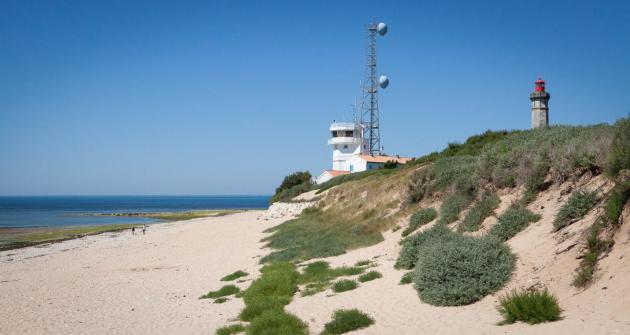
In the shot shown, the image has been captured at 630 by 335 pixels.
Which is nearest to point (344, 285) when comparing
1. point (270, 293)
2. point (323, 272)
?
point (270, 293)

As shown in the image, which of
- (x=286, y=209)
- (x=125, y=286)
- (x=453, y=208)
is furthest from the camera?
(x=286, y=209)

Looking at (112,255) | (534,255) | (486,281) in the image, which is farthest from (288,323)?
(112,255)

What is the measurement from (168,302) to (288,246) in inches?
375

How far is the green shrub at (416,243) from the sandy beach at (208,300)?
18.3 inches

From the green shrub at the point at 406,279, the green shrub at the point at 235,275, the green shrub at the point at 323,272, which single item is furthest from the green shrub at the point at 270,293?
the green shrub at the point at 406,279

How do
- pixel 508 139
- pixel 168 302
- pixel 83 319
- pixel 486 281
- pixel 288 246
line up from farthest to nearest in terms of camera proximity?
pixel 288 246
pixel 508 139
pixel 168 302
pixel 83 319
pixel 486 281

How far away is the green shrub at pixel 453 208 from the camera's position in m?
17.9

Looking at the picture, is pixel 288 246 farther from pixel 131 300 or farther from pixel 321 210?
pixel 321 210

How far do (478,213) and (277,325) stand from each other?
8303 millimetres

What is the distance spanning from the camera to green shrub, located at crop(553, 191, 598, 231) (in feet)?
36.3

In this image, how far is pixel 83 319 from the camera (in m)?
15.5

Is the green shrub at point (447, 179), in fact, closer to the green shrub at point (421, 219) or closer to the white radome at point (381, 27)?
the green shrub at point (421, 219)

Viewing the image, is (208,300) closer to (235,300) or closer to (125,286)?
(235,300)

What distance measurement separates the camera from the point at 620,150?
35.5ft
